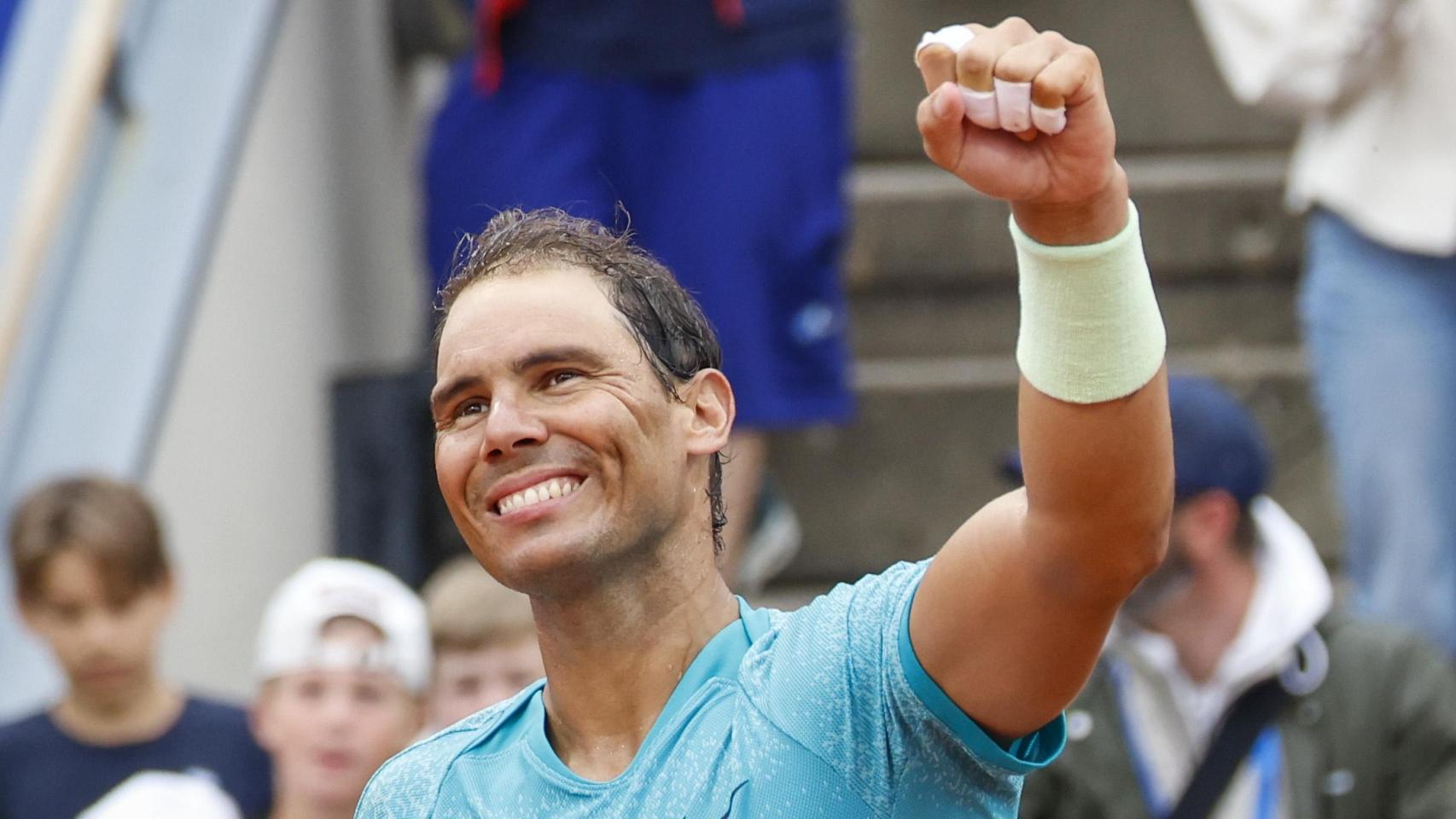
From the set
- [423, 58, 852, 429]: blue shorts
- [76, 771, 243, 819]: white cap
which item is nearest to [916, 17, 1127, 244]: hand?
[76, 771, 243, 819]: white cap

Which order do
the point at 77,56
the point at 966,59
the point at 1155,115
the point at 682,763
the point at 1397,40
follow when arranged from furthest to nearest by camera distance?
the point at 1155,115 < the point at 77,56 < the point at 1397,40 < the point at 682,763 < the point at 966,59

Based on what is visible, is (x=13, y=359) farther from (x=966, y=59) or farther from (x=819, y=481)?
(x=966, y=59)

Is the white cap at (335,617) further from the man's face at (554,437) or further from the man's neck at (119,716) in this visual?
the man's face at (554,437)

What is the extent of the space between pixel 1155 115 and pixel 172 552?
8.78ft

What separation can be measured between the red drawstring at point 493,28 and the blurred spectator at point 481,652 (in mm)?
1378

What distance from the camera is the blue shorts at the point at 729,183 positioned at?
4965 mm

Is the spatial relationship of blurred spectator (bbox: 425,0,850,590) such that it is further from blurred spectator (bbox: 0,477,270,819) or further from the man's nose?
the man's nose

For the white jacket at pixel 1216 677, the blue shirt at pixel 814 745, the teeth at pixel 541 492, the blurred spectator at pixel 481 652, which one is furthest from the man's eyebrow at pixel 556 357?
the white jacket at pixel 1216 677

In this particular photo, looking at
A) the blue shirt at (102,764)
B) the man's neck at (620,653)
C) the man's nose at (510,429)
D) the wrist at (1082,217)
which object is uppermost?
the wrist at (1082,217)

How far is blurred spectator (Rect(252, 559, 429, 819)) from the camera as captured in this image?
13.3 feet

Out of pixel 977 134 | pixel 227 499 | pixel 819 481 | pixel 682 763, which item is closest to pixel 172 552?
pixel 227 499

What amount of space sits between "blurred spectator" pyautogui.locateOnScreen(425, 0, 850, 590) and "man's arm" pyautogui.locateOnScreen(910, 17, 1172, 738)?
314 cm

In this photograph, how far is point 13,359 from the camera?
16.1ft

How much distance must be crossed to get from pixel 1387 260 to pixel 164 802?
2405mm
